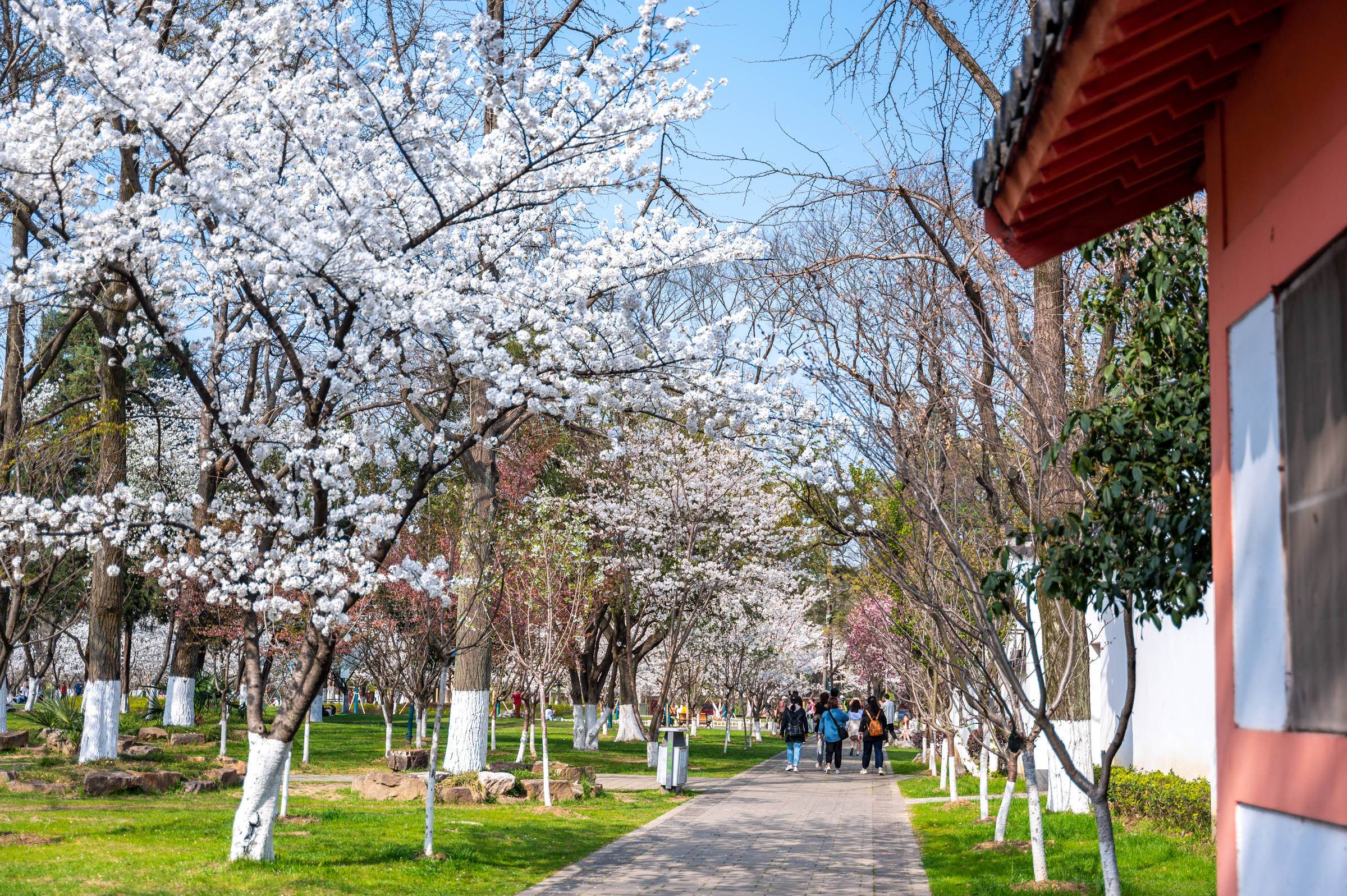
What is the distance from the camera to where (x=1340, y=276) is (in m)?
3.11

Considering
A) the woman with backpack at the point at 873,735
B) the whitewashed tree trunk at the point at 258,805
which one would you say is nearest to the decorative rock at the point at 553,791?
the whitewashed tree trunk at the point at 258,805

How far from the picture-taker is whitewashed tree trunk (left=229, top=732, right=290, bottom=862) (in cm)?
1002

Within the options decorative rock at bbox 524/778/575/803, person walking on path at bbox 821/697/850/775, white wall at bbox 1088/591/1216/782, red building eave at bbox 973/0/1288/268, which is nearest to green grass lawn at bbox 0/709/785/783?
person walking on path at bbox 821/697/850/775

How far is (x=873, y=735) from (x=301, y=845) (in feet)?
59.2

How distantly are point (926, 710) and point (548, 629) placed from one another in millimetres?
5713

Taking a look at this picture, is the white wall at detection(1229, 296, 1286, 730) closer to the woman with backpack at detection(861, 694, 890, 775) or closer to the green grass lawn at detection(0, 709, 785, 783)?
the green grass lawn at detection(0, 709, 785, 783)

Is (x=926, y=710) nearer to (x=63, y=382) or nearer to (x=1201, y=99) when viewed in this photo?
(x=1201, y=99)

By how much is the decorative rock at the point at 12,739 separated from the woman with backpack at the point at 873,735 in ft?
60.2

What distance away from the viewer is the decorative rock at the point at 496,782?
17.2 metres

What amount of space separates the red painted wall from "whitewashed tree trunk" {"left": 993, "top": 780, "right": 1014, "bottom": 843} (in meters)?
8.28

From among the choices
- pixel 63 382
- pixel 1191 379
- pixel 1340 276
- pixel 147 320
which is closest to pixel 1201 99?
pixel 1340 276

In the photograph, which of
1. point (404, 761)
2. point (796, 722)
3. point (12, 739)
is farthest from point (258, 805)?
point (796, 722)

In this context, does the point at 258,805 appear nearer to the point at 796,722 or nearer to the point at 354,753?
the point at 354,753

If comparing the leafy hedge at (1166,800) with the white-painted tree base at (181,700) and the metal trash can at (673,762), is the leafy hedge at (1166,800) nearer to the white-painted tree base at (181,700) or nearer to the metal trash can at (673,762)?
the metal trash can at (673,762)
